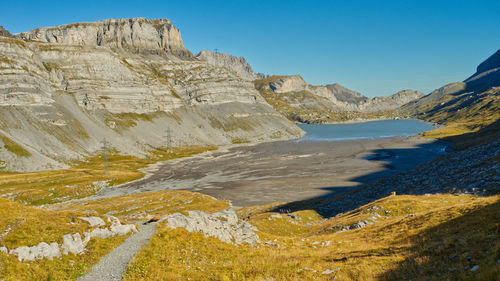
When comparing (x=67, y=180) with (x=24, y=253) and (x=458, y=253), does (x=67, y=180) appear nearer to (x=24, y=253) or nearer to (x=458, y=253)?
(x=24, y=253)

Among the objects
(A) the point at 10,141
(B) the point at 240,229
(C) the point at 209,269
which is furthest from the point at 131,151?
(C) the point at 209,269

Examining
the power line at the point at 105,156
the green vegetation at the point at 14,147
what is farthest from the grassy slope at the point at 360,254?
the green vegetation at the point at 14,147

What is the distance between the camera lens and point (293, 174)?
381 feet

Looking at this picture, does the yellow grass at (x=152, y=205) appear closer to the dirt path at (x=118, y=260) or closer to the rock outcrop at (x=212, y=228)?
the rock outcrop at (x=212, y=228)

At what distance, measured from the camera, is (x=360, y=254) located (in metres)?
21.4

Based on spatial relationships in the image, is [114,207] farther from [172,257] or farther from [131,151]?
[131,151]

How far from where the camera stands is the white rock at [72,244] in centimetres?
2046

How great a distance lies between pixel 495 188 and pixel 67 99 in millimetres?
222521

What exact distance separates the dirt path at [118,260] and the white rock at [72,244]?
6.73ft

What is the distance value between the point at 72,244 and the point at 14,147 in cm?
13967

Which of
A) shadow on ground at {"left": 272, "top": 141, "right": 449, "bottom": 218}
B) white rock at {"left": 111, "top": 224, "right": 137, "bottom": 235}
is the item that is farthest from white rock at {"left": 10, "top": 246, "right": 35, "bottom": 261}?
shadow on ground at {"left": 272, "top": 141, "right": 449, "bottom": 218}

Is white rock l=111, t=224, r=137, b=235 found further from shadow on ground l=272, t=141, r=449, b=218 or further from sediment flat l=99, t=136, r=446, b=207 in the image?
sediment flat l=99, t=136, r=446, b=207

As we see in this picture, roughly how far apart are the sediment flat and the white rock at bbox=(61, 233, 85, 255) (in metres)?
60.4

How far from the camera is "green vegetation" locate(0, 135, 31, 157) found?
124 metres
